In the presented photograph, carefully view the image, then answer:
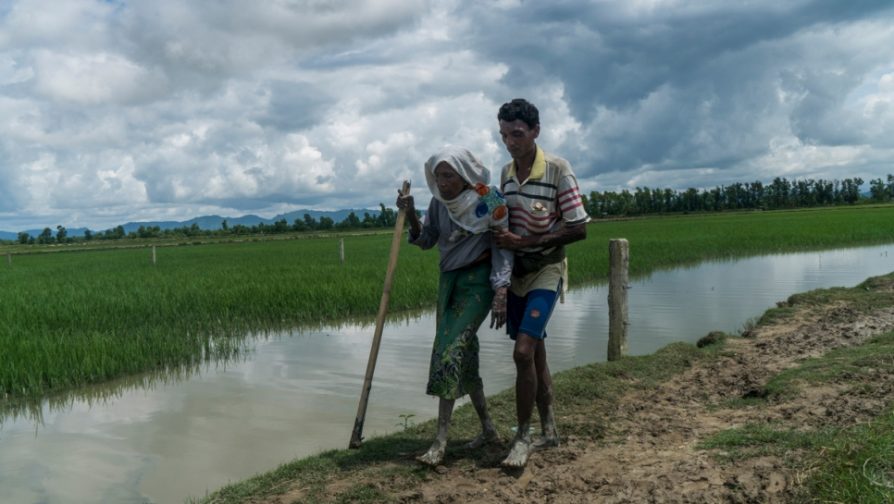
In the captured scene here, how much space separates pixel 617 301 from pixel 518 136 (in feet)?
11.9

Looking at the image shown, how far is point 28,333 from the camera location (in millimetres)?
7988

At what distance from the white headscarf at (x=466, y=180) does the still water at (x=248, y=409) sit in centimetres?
208

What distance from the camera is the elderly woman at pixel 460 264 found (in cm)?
333

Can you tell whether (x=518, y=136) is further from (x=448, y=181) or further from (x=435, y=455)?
(x=435, y=455)

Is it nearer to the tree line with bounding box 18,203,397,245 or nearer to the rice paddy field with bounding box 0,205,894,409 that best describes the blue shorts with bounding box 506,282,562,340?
the rice paddy field with bounding box 0,205,894,409

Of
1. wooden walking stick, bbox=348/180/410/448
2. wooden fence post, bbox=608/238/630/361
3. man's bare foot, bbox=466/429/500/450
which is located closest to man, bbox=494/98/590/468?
man's bare foot, bbox=466/429/500/450

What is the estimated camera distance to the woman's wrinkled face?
3329 millimetres

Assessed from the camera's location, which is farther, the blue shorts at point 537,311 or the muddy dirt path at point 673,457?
the blue shorts at point 537,311

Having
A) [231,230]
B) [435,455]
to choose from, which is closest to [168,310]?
[435,455]

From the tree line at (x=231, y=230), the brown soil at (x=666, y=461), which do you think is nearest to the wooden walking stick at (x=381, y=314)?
the brown soil at (x=666, y=461)

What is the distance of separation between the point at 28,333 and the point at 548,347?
5.76 m

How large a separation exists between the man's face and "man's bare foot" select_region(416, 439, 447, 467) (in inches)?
56.6

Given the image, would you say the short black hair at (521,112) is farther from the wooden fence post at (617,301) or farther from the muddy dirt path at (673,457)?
the wooden fence post at (617,301)

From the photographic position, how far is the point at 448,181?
3.35 metres
